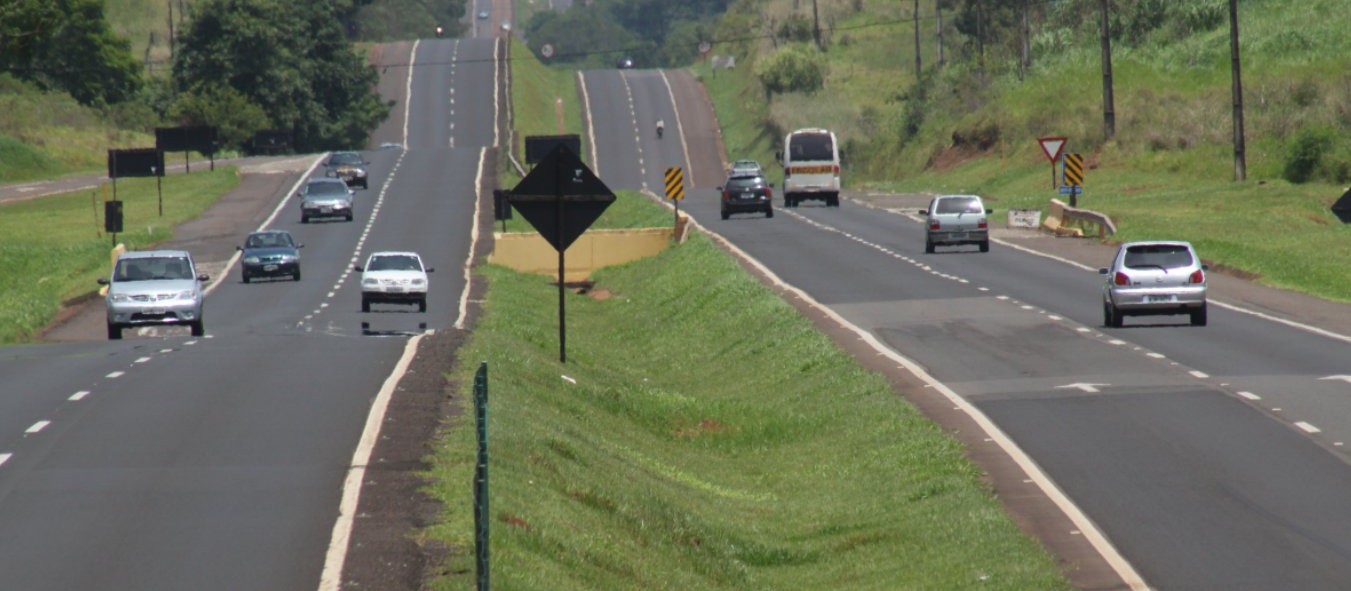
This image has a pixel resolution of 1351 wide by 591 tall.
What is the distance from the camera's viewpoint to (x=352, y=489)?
52.7 feet

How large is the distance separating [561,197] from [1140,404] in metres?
8.10

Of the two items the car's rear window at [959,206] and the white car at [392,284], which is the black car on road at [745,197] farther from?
the white car at [392,284]

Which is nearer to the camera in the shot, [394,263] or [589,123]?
[394,263]

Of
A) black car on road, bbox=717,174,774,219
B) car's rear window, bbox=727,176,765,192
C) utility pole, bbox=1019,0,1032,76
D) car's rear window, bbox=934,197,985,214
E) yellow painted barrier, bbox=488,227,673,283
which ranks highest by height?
utility pole, bbox=1019,0,1032,76

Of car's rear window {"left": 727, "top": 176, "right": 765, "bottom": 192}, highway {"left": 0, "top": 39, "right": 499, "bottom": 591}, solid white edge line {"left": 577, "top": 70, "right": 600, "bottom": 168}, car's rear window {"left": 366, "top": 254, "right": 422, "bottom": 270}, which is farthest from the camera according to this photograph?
solid white edge line {"left": 577, "top": 70, "right": 600, "bottom": 168}

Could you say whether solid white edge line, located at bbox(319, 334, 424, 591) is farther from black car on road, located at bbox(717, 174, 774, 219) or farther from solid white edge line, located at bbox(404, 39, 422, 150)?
solid white edge line, located at bbox(404, 39, 422, 150)

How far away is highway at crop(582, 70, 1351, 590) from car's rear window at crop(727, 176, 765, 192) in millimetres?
19888

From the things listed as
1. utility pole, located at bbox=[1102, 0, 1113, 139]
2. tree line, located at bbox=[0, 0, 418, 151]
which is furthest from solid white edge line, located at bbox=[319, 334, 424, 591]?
tree line, located at bbox=[0, 0, 418, 151]

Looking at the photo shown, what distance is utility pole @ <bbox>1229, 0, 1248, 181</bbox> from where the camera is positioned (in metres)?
62.2

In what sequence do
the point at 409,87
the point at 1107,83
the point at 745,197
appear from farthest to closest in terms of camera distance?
1. the point at 409,87
2. the point at 1107,83
3. the point at 745,197

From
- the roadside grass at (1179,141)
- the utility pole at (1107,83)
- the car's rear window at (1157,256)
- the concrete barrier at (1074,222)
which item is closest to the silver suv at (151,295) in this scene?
the car's rear window at (1157,256)

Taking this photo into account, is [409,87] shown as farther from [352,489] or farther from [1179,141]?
[352,489]

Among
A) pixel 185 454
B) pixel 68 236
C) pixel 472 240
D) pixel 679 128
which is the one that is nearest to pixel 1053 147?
pixel 472 240

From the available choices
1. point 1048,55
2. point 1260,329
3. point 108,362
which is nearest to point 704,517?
point 108,362
